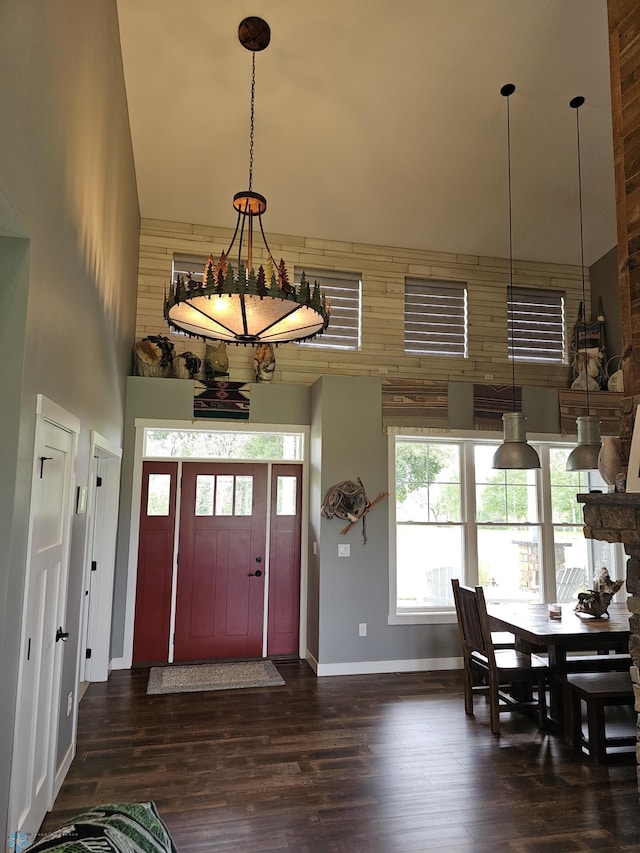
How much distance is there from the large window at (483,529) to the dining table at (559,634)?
1.21 metres

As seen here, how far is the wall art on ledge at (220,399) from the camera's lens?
5.88 m

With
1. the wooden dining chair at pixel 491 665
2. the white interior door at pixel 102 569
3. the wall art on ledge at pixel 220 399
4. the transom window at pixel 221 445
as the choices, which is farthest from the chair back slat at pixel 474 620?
the white interior door at pixel 102 569

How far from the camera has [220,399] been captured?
592cm

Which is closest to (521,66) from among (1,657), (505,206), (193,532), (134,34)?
(505,206)

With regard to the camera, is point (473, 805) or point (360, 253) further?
point (360, 253)

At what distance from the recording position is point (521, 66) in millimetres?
4961

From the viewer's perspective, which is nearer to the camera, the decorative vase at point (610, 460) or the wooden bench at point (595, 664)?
the decorative vase at point (610, 460)

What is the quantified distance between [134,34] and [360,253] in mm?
3061

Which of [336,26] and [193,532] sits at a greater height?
[336,26]

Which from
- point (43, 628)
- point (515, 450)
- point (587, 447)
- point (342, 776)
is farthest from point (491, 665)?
point (43, 628)

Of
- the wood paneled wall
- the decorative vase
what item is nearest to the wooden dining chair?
the decorative vase

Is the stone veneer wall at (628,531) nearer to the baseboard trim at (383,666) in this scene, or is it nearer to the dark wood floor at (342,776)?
the dark wood floor at (342,776)

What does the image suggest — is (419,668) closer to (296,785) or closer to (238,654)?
(238,654)

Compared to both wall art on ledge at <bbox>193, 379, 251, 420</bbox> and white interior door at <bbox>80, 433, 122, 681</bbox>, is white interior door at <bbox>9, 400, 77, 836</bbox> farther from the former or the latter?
wall art on ledge at <bbox>193, 379, 251, 420</bbox>
